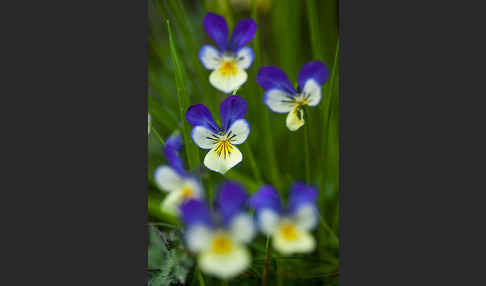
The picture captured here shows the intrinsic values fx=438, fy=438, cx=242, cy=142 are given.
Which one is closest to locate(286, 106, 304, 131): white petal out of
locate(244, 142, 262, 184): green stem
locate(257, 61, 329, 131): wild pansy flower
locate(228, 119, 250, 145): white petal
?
locate(257, 61, 329, 131): wild pansy flower

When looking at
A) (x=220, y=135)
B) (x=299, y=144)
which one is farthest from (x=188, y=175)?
(x=299, y=144)

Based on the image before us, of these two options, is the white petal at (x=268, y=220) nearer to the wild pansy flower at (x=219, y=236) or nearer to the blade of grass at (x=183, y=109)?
the wild pansy flower at (x=219, y=236)

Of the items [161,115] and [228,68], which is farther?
[161,115]

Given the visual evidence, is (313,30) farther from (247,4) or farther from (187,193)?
(187,193)

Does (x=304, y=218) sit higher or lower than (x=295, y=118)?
lower

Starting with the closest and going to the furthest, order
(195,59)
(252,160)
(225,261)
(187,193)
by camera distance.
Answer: (225,261) < (187,193) < (252,160) < (195,59)

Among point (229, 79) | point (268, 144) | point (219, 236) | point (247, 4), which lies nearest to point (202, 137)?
point (229, 79)
